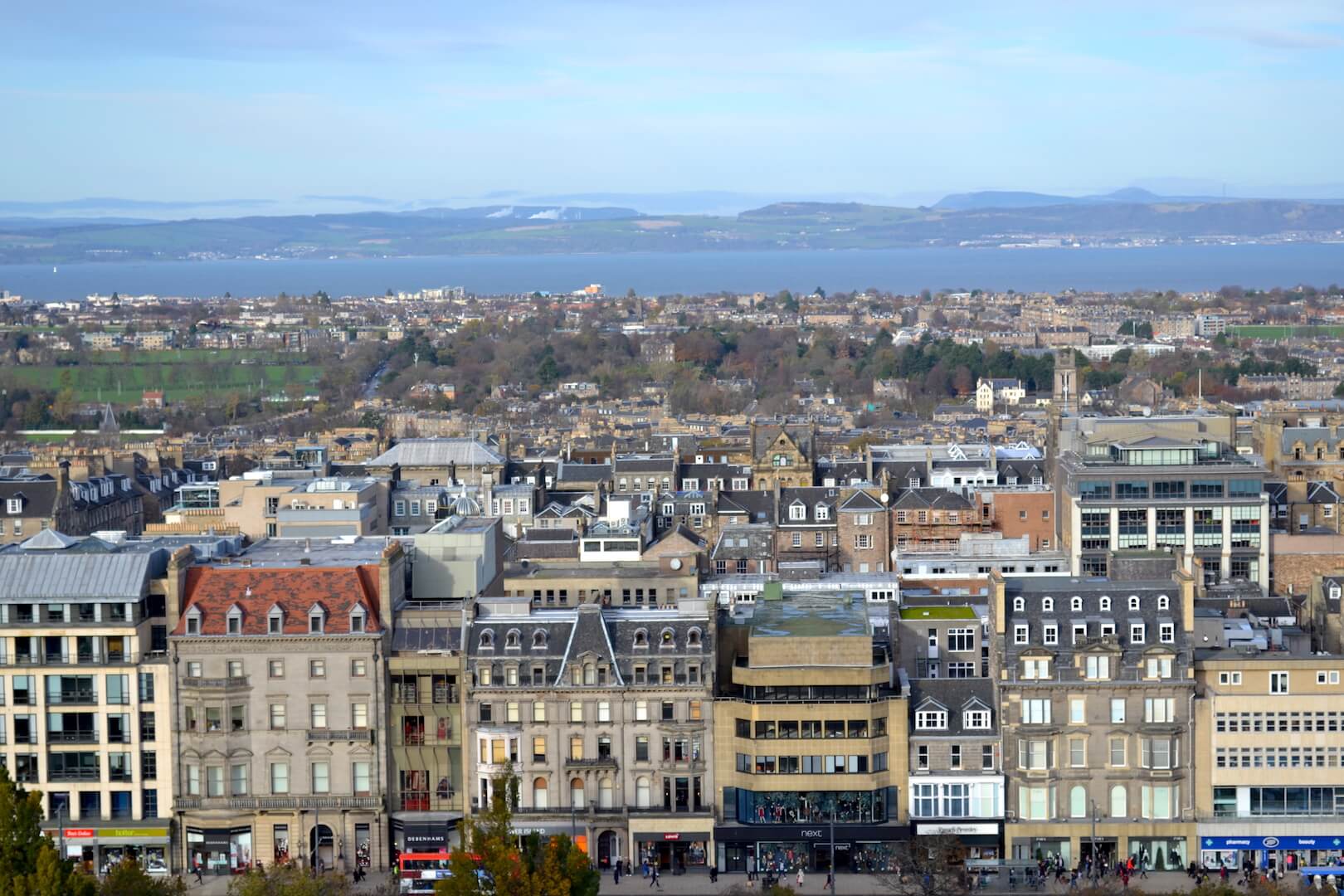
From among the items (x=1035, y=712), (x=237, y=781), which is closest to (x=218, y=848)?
(x=237, y=781)

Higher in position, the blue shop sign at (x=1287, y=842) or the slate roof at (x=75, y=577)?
the slate roof at (x=75, y=577)

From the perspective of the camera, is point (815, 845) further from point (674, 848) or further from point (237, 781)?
point (237, 781)

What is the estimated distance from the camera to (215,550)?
204 feet

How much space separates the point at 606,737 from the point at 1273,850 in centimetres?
1548

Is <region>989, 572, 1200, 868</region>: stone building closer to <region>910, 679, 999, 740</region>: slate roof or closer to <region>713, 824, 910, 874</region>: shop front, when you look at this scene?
<region>910, 679, 999, 740</region>: slate roof

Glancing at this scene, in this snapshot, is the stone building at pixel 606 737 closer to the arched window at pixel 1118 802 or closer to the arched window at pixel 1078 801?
the arched window at pixel 1078 801

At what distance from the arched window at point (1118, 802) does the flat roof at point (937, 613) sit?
21.4ft

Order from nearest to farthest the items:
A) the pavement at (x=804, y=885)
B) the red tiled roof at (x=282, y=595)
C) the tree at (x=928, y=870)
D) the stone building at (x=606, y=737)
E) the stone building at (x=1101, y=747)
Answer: the tree at (x=928, y=870)
the pavement at (x=804, y=885)
the stone building at (x=1101, y=747)
the stone building at (x=606, y=737)
the red tiled roof at (x=282, y=595)

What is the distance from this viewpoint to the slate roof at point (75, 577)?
55.5m

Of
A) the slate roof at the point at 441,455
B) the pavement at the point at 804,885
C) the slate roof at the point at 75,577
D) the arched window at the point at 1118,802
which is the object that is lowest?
the pavement at the point at 804,885

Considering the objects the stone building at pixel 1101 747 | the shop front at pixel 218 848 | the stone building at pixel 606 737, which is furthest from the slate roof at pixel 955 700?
the shop front at pixel 218 848

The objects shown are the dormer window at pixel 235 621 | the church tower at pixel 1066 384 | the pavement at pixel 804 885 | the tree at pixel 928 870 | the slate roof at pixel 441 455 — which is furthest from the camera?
the church tower at pixel 1066 384

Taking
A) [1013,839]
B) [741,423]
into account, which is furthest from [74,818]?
[741,423]

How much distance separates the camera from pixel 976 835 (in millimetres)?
53750
